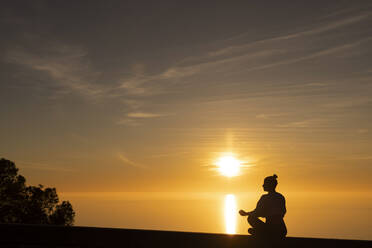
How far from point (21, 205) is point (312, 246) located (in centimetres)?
3854

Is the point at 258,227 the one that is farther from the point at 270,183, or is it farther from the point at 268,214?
the point at 270,183

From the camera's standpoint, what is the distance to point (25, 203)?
127ft

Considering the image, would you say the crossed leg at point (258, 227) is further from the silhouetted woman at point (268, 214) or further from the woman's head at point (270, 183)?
the woman's head at point (270, 183)

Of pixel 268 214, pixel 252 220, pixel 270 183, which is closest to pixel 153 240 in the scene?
pixel 252 220

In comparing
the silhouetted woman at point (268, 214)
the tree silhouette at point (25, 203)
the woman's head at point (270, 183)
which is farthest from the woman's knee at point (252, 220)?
the tree silhouette at point (25, 203)

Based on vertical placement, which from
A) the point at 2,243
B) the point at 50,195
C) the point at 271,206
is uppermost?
the point at 50,195

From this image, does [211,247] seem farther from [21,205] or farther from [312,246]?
[21,205]

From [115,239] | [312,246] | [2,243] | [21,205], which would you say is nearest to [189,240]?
[115,239]

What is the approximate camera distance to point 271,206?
6887 millimetres

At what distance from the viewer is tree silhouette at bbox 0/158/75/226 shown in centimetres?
3631

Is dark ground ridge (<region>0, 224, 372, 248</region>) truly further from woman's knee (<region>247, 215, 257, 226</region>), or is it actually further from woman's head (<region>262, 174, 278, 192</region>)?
woman's head (<region>262, 174, 278, 192</region>)

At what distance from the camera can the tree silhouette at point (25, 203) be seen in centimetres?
3631

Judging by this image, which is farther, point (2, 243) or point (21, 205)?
point (21, 205)

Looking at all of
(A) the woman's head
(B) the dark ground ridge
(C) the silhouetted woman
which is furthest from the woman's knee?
(B) the dark ground ridge
